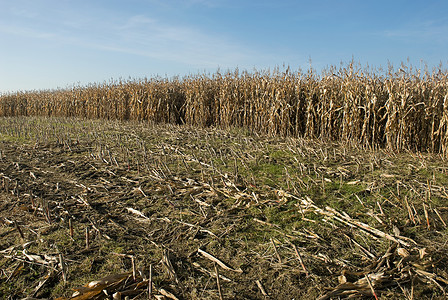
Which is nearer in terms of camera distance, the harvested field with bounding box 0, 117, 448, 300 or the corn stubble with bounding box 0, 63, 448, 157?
the harvested field with bounding box 0, 117, 448, 300

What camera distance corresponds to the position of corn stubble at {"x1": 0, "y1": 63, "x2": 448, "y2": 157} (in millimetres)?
6895

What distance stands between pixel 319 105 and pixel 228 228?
19.1 feet

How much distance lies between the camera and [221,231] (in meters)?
3.53

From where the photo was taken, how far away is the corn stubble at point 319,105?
22.6ft

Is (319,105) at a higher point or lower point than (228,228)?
higher

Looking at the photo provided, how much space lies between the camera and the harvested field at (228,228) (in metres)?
2.68

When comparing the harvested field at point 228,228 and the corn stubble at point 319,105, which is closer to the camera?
the harvested field at point 228,228

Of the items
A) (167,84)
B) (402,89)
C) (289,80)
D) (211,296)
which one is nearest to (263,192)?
(211,296)

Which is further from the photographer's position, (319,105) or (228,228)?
(319,105)

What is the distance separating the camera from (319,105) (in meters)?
8.45

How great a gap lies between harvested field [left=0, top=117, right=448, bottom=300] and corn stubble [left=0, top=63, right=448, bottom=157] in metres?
0.95

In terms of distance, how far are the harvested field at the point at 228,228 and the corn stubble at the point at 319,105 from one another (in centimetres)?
95

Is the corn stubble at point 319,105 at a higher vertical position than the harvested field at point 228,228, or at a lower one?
higher

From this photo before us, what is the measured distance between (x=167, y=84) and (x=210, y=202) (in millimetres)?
9765
